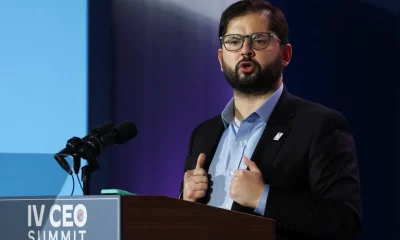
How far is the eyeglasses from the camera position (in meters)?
2.26

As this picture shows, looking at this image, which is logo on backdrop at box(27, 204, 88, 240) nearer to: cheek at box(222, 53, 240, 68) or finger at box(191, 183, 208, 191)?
finger at box(191, 183, 208, 191)

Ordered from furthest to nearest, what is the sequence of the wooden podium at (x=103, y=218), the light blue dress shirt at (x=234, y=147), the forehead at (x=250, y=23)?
the forehead at (x=250, y=23), the light blue dress shirt at (x=234, y=147), the wooden podium at (x=103, y=218)

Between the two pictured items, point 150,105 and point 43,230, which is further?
point 150,105

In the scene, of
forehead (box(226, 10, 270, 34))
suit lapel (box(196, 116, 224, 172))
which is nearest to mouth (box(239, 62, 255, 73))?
forehead (box(226, 10, 270, 34))

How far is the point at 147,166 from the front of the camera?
3.32 metres

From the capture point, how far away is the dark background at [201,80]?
309cm

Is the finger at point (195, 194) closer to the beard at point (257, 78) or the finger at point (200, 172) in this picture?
the finger at point (200, 172)

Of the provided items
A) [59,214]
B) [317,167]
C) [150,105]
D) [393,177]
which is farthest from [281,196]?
[150,105]

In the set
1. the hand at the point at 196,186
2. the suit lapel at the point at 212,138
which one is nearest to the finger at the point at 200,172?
the hand at the point at 196,186

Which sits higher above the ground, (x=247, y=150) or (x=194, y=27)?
(x=194, y=27)

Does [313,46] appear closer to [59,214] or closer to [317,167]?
[317,167]

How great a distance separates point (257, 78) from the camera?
228 centimetres

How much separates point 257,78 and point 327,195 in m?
0.49

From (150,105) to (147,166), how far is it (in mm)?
299
